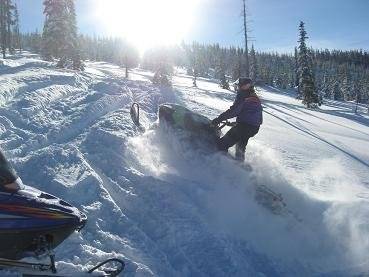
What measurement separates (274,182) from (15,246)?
587cm

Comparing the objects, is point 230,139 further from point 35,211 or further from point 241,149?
point 35,211

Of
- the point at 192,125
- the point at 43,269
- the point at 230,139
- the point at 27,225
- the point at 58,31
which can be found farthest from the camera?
the point at 58,31

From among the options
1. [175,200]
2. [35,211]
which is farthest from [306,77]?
[35,211]

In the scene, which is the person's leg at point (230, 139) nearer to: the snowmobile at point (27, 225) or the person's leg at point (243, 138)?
the person's leg at point (243, 138)

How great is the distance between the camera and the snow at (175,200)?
7352 mm

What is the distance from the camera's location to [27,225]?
18.9 feet

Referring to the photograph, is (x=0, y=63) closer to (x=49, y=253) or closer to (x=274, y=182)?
(x=274, y=182)

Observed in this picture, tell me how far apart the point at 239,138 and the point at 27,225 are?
5798mm

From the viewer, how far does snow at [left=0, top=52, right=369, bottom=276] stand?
24.1 ft

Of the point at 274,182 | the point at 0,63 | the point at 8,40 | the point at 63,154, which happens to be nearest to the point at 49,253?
Result: the point at 63,154

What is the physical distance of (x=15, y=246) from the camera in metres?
5.78

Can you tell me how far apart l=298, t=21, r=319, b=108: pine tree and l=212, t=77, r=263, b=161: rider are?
4850 centimetres

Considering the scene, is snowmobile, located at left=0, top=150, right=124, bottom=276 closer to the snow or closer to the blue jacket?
the snow

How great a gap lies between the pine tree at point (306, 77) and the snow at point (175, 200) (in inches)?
1821
